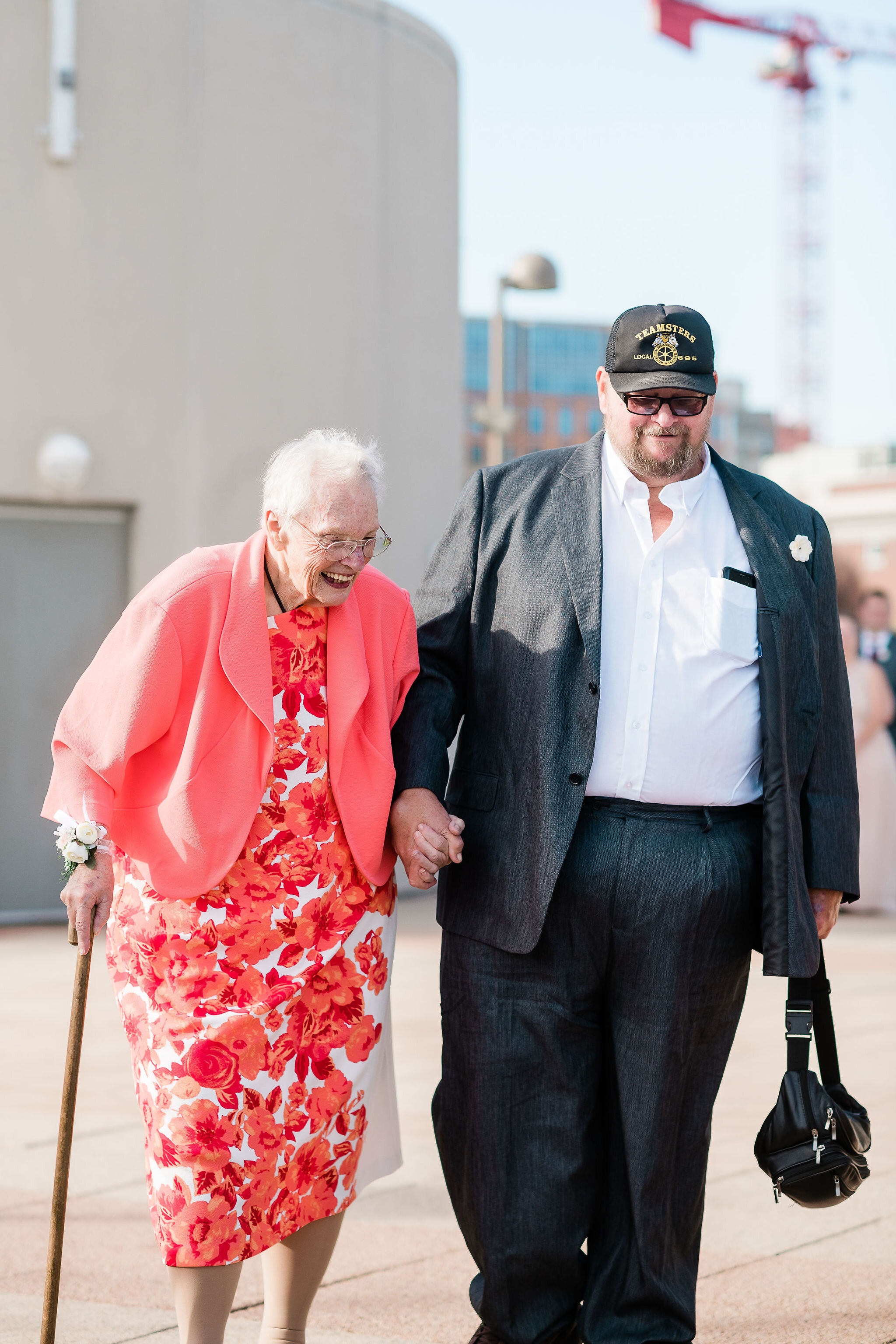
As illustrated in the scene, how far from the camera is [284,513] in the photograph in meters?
2.87

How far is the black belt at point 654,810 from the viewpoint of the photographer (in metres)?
2.95

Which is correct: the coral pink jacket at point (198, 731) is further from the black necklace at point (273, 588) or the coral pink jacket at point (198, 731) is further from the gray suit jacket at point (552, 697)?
the gray suit jacket at point (552, 697)

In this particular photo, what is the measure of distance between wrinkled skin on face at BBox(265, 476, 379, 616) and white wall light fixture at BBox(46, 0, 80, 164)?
688 cm

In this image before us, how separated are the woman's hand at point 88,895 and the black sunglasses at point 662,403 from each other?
1245mm

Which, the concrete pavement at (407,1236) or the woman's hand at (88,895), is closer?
the woman's hand at (88,895)

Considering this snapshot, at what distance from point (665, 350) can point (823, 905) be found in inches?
43.1

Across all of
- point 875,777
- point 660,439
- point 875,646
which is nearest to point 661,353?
point 660,439

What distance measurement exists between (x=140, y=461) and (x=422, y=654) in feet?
21.8

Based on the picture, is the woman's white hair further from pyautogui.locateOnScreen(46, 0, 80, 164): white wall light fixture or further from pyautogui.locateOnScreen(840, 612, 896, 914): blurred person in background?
pyautogui.locateOnScreen(840, 612, 896, 914): blurred person in background

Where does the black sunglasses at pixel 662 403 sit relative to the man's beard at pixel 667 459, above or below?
above

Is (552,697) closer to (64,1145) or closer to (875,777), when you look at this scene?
(64,1145)

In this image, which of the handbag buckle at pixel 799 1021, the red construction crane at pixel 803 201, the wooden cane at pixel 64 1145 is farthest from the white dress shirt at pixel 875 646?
the red construction crane at pixel 803 201

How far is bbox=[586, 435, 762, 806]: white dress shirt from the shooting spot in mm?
2930

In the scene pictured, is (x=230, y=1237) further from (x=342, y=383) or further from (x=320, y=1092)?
(x=342, y=383)
